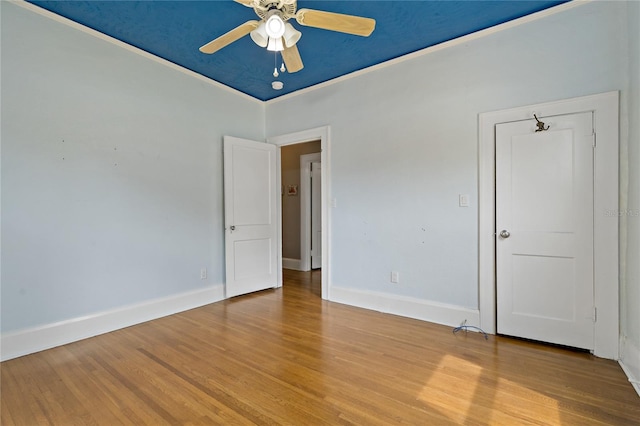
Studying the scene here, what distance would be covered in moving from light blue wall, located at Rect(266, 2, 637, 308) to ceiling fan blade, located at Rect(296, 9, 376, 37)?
57.1 inches

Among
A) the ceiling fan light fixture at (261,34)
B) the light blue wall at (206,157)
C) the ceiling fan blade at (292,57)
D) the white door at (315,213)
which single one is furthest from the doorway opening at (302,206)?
the ceiling fan light fixture at (261,34)

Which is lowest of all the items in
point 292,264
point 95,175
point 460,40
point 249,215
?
point 292,264

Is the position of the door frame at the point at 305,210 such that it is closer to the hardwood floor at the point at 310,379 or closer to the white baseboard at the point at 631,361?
the hardwood floor at the point at 310,379

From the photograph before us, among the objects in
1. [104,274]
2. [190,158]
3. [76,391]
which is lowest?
[76,391]

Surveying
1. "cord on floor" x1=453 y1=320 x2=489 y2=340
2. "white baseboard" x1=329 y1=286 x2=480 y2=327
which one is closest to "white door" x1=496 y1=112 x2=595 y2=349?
"cord on floor" x1=453 y1=320 x2=489 y2=340

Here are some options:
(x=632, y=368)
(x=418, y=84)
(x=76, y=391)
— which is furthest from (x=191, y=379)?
(x=418, y=84)

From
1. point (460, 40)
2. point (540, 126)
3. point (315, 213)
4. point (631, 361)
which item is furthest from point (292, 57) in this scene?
point (315, 213)

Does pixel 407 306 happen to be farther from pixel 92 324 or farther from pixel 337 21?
pixel 92 324

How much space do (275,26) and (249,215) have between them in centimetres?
268

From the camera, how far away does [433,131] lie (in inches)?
121

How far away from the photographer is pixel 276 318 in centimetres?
322

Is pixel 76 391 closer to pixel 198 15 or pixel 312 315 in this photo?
pixel 312 315

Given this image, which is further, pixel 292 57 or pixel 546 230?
pixel 546 230

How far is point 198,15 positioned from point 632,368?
164 inches
